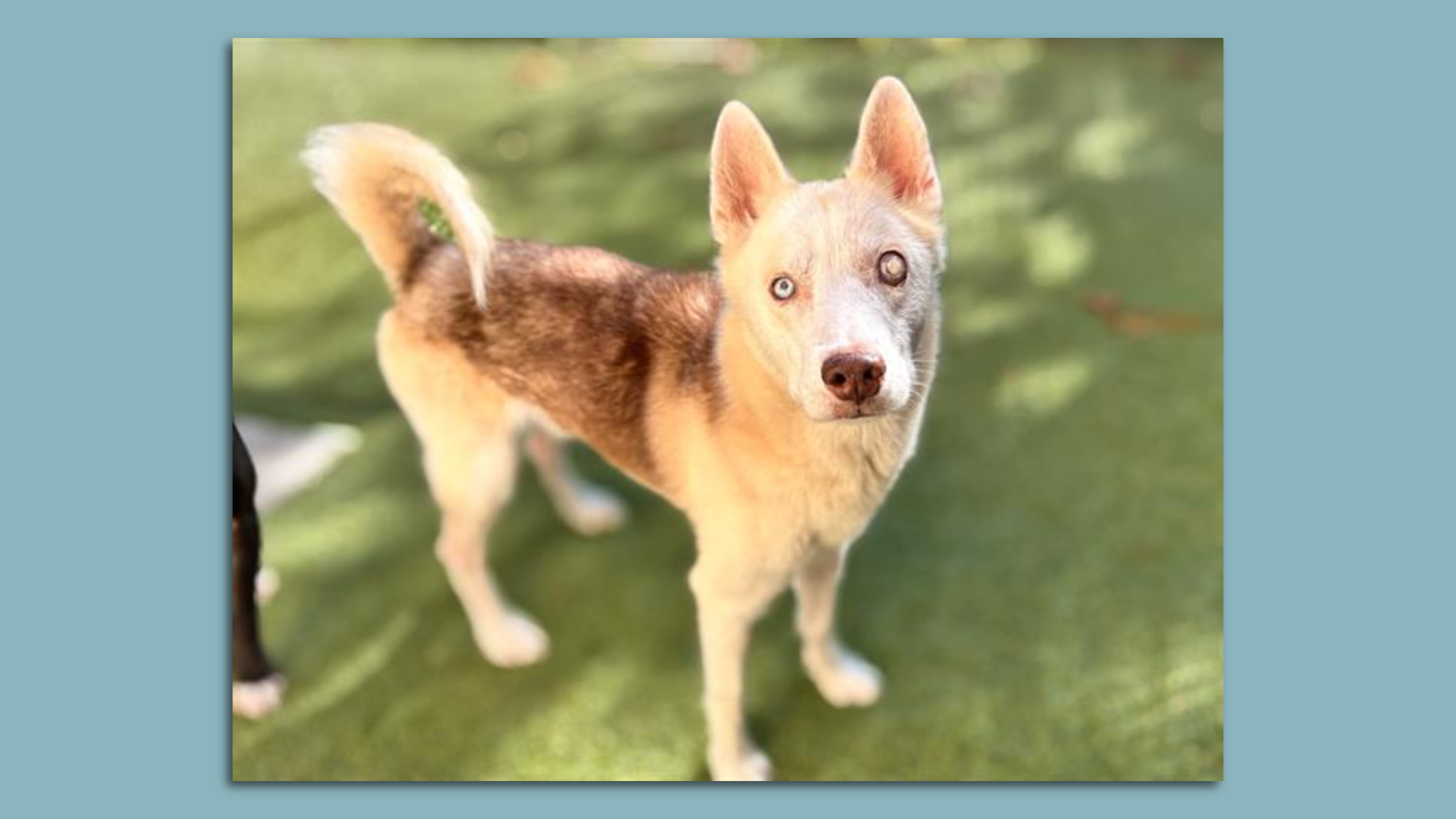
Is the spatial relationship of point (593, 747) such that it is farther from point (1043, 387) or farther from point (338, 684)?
point (1043, 387)

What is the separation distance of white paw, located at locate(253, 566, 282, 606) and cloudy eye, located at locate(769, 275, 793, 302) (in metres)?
1.67

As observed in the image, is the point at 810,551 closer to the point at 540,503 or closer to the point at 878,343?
the point at 878,343

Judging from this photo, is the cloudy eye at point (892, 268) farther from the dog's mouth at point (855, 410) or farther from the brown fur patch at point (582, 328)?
the brown fur patch at point (582, 328)

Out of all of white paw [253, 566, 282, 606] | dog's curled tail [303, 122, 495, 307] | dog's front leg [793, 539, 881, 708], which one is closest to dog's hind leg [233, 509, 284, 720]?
white paw [253, 566, 282, 606]

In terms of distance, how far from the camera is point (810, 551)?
82.9 inches

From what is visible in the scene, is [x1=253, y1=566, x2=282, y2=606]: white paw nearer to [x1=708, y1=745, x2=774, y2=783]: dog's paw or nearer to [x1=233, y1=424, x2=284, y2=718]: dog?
[x1=233, y1=424, x2=284, y2=718]: dog

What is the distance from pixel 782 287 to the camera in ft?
5.56

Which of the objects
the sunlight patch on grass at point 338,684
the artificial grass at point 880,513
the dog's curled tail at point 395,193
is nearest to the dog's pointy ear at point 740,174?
the dog's curled tail at point 395,193

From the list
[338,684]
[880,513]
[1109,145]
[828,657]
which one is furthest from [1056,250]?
[338,684]

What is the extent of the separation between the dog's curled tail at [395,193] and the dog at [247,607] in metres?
0.52

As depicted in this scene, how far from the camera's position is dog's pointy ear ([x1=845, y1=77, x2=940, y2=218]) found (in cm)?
171

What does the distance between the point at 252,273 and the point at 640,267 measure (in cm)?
152

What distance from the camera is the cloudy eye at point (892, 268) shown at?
169 cm

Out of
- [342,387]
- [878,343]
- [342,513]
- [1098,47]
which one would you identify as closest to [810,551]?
[878,343]
